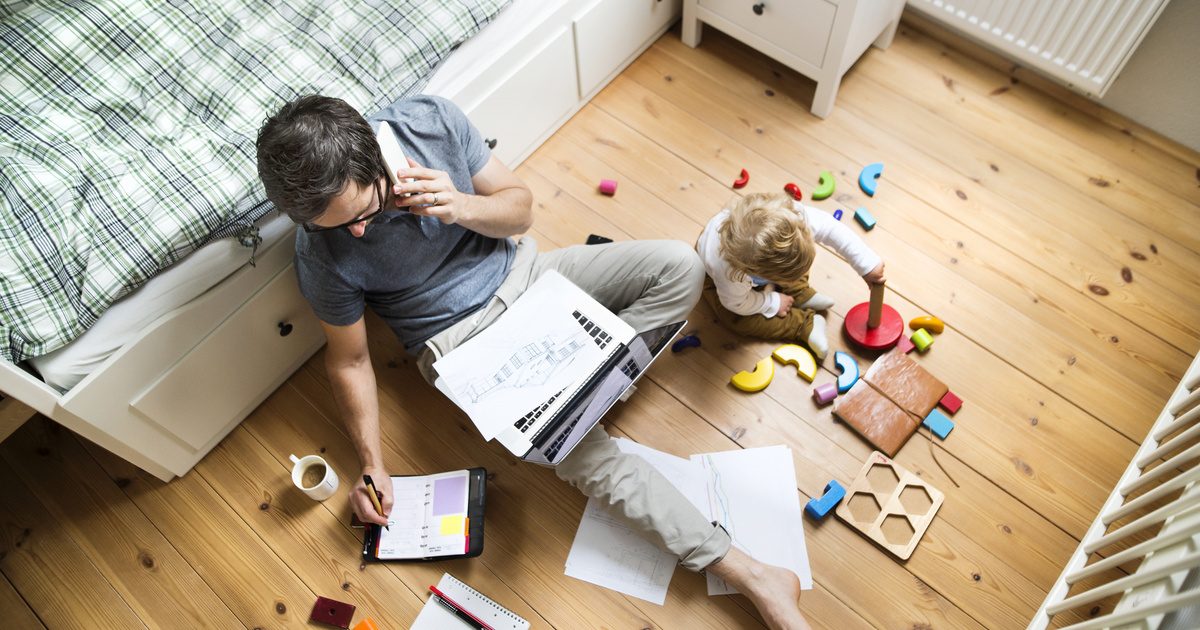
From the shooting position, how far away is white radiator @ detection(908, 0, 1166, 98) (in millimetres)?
1746

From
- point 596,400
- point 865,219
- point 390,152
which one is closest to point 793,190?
point 865,219

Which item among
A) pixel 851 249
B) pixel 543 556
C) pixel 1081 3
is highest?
pixel 1081 3

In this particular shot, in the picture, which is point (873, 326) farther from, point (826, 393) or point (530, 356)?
point (530, 356)

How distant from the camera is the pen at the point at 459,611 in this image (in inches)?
57.4

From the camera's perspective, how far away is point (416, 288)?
1459 mm

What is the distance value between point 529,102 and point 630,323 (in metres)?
0.72

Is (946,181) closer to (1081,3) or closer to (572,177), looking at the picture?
(1081,3)

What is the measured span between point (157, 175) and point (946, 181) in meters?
1.81

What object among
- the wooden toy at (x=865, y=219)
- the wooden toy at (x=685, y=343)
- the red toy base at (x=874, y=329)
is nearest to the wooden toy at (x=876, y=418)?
the red toy base at (x=874, y=329)

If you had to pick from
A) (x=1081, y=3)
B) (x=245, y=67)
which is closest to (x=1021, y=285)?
(x=1081, y=3)

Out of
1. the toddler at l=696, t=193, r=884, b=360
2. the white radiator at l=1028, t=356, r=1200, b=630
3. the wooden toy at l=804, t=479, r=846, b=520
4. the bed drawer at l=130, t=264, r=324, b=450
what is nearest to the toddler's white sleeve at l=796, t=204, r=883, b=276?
the toddler at l=696, t=193, r=884, b=360

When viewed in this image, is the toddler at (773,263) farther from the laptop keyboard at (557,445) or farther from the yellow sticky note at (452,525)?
the yellow sticky note at (452,525)

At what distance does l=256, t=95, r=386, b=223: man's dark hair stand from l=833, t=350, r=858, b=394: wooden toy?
3.58ft

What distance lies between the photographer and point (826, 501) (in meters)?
1.52
